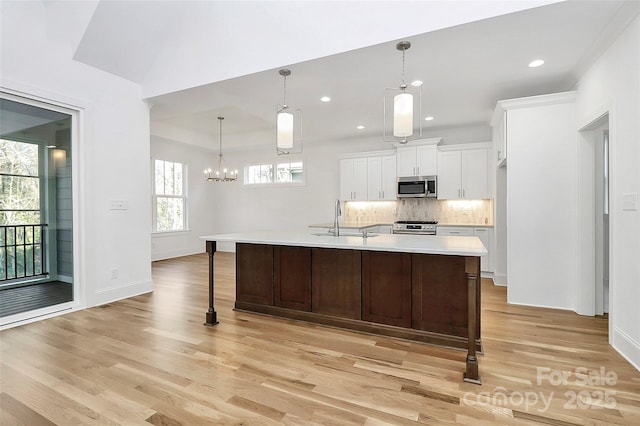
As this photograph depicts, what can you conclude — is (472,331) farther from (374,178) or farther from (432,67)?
(374,178)

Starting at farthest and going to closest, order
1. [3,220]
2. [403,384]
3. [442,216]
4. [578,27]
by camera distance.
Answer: [442,216]
[3,220]
[578,27]
[403,384]

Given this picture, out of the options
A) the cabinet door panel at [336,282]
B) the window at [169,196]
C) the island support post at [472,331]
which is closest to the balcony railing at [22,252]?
the cabinet door panel at [336,282]

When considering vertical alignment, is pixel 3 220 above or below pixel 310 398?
above

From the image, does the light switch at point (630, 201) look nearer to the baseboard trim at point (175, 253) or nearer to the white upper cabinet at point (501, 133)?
the white upper cabinet at point (501, 133)

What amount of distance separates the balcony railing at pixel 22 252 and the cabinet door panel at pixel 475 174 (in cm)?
616

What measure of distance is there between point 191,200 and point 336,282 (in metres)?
6.15

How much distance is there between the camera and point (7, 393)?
6.68ft

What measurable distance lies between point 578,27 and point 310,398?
139 inches

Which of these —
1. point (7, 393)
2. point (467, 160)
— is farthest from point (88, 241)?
point (467, 160)

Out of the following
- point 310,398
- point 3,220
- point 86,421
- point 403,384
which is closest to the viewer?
point 86,421

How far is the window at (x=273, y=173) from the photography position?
311 inches

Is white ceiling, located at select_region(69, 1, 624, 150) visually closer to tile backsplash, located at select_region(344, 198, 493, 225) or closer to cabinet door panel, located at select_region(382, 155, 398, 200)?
cabinet door panel, located at select_region(382, 155, 398, 200)

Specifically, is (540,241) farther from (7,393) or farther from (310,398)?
(7,393)

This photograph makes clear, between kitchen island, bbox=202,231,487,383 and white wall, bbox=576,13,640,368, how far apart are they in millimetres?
1071
